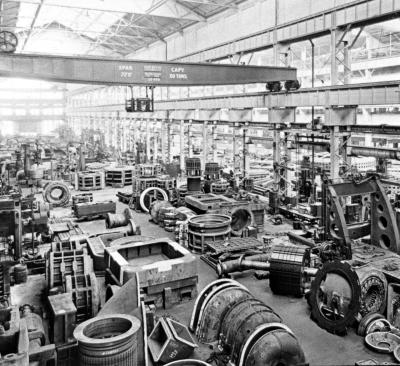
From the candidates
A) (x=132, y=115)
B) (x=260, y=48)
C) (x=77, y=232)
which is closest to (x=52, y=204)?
(x=77, y=232)

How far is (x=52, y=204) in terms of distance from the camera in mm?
15578

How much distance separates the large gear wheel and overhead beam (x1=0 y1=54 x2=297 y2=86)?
6883 mm

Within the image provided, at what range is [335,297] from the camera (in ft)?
20.4

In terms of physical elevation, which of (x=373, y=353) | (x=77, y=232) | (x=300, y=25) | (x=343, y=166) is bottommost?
(x=373, y=353)

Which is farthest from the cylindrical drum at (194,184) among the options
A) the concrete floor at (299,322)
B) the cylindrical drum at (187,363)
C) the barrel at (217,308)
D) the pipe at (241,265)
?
the cylindrical drum at (187,363)

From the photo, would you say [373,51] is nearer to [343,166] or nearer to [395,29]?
[395,29]

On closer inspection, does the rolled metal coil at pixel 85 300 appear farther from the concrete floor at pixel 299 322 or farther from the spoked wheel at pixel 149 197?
the spoked wheel at pixel 149 197

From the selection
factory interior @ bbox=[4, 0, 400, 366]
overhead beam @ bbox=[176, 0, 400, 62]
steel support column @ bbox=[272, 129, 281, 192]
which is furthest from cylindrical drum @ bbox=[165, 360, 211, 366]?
steel support column @ bbox=[272, 129, 281, 192]

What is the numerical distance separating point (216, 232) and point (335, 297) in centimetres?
412

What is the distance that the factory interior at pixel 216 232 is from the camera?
5445mm

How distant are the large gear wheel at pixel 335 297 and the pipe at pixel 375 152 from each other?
596 cm

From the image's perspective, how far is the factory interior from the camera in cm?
545

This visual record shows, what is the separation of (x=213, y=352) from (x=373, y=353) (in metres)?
2.12

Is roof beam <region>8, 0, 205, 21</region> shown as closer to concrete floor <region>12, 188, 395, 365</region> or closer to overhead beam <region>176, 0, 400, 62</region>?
overhead beam <region>176, 0, 400, 62</region>
